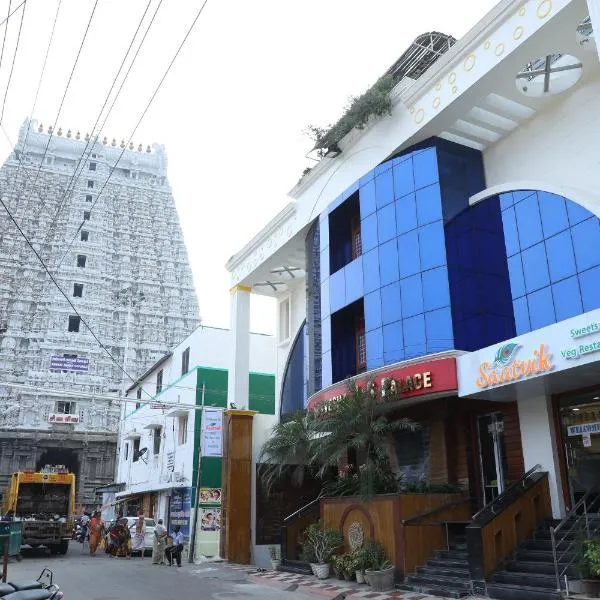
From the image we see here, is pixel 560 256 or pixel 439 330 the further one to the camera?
pixel 439 330

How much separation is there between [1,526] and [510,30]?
17756 millimetres

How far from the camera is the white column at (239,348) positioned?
23422mm

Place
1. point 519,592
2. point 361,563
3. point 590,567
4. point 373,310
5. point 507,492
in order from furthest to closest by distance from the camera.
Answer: point 373,310 → point 361,563 → point 507,492 → point 519,592 → point 590,567

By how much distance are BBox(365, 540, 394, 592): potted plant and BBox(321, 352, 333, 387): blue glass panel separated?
5472 millimetres

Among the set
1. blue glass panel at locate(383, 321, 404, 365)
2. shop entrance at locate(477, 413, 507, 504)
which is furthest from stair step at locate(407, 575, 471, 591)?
blue glass panel at locate(383, 321, 404, 365)

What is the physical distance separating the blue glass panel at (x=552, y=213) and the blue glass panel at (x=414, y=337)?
3.46 meters

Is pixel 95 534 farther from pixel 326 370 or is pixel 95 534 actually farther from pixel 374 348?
pixel 374 348

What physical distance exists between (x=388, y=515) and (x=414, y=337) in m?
4.15

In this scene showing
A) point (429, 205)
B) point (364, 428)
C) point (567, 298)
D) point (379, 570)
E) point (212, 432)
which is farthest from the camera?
point (212, 432)

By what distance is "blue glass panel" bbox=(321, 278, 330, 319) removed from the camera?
62.0 feet

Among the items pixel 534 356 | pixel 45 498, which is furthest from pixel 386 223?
pixel 45 498

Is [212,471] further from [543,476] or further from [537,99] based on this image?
[537,99]

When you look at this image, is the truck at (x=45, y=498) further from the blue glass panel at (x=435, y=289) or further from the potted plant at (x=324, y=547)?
the blue glass panel at (x=435, y=289)

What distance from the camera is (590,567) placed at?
31.9 ft
